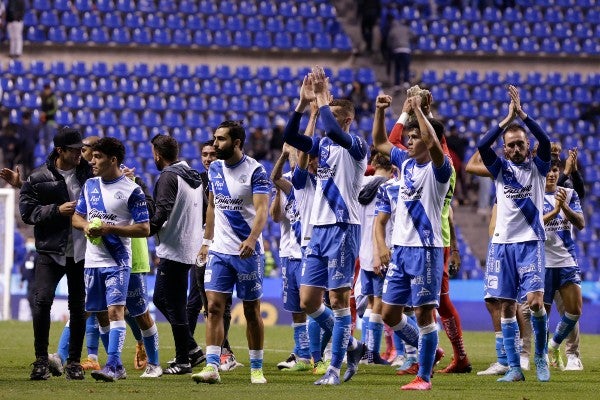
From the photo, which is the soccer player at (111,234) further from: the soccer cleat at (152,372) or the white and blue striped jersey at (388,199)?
the white and blue striped jersey at (388,199)

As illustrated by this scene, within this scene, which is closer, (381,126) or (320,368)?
(381,126)

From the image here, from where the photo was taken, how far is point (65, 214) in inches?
426

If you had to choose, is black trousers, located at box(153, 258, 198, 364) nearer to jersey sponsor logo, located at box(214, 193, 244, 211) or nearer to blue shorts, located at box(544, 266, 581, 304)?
jersey sponsor logo, located at box(214, 193, 244, 211)

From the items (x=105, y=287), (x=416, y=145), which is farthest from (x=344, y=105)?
(x=105, y=287)

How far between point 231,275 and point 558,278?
4.12 m

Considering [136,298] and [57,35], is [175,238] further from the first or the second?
[57,35]

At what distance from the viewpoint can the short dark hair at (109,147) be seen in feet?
34.8

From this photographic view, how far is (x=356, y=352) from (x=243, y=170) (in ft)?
6.18

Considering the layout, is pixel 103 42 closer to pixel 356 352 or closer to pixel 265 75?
pixel 265 75

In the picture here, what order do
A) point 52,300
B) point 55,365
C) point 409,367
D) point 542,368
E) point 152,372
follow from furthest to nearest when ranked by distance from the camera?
1. point 409,367
2. point 55,365
3. point 152,372
4. point 542,368
5. point 52,300

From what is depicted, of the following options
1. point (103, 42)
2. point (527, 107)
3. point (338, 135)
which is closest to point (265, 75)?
point (103, 42)

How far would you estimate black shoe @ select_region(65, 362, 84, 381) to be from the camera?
10.9 meters

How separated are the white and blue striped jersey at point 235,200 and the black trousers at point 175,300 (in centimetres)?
137

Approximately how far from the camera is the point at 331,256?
10586 millimetres
